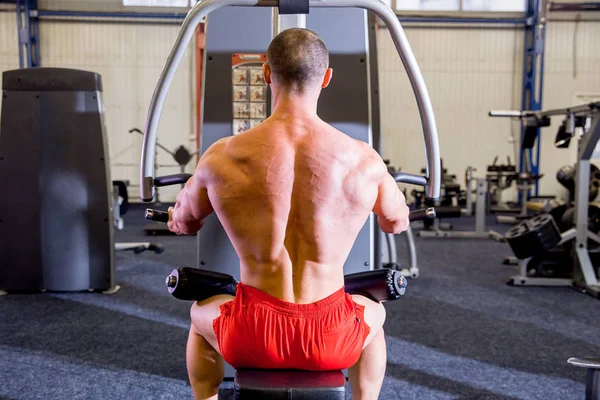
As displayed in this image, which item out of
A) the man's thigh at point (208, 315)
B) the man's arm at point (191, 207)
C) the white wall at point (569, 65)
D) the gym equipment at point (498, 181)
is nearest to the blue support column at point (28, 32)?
the gym equipment at point (498, 181)

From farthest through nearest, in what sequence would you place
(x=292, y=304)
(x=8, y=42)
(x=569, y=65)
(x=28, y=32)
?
(x=569, y=65) < (x=8, y=42) < (x=28, y=32) < (x=292, y=304)

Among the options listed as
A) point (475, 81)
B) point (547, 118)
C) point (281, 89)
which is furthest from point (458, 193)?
point (281, 89)

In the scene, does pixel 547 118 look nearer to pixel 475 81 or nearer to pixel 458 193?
pixel 458 193

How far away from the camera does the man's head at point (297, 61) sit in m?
1.30

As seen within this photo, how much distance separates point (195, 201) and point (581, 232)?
11.8 feet

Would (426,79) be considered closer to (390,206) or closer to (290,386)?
(390,206)

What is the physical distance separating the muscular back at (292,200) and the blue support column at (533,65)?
27.5 ft

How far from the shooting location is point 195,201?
1.38 metres

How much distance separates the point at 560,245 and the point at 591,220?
15.0 inches

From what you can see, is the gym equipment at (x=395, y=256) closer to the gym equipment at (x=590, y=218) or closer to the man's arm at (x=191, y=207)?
the gym equipment at (x=590, y=218)

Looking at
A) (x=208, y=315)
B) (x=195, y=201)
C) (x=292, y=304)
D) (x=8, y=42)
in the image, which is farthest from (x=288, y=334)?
(x=8, y=42)

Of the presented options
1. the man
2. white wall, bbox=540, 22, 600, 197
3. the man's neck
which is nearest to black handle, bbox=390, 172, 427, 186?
the man

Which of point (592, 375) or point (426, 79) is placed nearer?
point (592, 375)

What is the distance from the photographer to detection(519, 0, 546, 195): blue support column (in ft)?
29.5
